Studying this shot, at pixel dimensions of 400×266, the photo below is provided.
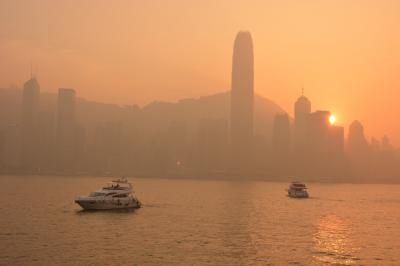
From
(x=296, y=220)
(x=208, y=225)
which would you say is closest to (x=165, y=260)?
(x=208, y=225)

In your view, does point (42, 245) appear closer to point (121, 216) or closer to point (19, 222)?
point (19, 222)

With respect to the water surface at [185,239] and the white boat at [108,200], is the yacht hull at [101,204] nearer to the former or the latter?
the white boat at [108,200]

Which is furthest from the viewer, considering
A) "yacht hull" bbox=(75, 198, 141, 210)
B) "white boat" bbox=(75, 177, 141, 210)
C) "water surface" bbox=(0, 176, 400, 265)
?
"white boat" bbox=(75, 177, 141, 210)

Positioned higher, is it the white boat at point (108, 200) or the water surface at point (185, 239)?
the white boat at point (108, 200)

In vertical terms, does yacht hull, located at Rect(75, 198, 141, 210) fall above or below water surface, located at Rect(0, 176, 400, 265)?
above

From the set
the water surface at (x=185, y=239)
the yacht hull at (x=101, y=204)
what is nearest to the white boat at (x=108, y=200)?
the yacht hull at (x=101, y=204)

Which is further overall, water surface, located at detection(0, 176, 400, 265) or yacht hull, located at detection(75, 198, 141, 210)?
yacht hull, located at detection(75, 198, 141, 210)

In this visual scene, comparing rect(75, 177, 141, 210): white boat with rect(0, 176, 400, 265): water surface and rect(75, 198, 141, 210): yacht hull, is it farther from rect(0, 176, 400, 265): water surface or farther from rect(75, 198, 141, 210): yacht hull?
rect(0, 176, 400, 265): water surface

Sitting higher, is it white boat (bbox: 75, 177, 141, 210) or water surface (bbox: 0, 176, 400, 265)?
white boat (bbox: 75, 177, 141, 210)

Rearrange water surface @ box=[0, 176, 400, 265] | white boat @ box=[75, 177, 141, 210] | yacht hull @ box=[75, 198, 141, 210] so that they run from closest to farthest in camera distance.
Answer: water surface @ box=[0, 176, 400, 265], yacht hull @ box=[75, 198, 141, 210], white boat @ box=[75, 177, 141, 210]

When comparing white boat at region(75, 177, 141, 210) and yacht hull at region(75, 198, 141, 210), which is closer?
yacht hull at region(75, 198, 141, 210)

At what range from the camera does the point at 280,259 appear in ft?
230

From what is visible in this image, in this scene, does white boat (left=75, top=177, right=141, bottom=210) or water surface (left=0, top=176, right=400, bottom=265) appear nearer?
water surface (left=0, top=176, right=400, bottom=265)

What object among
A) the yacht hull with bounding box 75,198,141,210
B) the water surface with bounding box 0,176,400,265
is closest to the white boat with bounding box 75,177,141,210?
the yacht hull with bounding box 75,198,141,210
